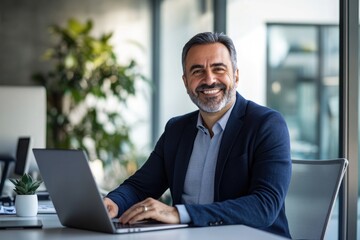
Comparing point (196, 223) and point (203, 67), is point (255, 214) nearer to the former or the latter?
point (196, 223)

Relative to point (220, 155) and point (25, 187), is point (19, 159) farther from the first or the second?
point (220, 155)

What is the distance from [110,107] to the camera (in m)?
7.91

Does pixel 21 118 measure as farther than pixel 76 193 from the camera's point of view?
Yes

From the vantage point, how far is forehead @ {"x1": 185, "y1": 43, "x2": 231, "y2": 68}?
9.07ft

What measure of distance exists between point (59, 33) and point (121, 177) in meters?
1.51

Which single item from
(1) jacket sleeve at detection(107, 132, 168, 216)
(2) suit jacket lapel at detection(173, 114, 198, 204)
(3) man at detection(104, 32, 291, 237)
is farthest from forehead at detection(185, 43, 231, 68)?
(1) jacket sleeve at detection(107, 132, 168, 216)

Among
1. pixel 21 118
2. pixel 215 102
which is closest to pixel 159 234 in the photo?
pixel 215 102

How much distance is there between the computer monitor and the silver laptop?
1427 millimetres

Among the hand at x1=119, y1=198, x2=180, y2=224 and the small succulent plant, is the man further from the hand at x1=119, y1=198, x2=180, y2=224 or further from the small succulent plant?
the small succulent plant

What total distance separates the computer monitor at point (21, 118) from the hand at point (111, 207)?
1242 millimetres

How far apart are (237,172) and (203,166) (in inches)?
7.1

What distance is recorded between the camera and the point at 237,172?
2629 millimetres

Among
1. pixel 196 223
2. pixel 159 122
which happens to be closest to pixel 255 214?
pixel 196 223

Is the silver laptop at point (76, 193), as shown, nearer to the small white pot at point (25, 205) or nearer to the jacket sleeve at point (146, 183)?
the small white pot at point (25, 205)
